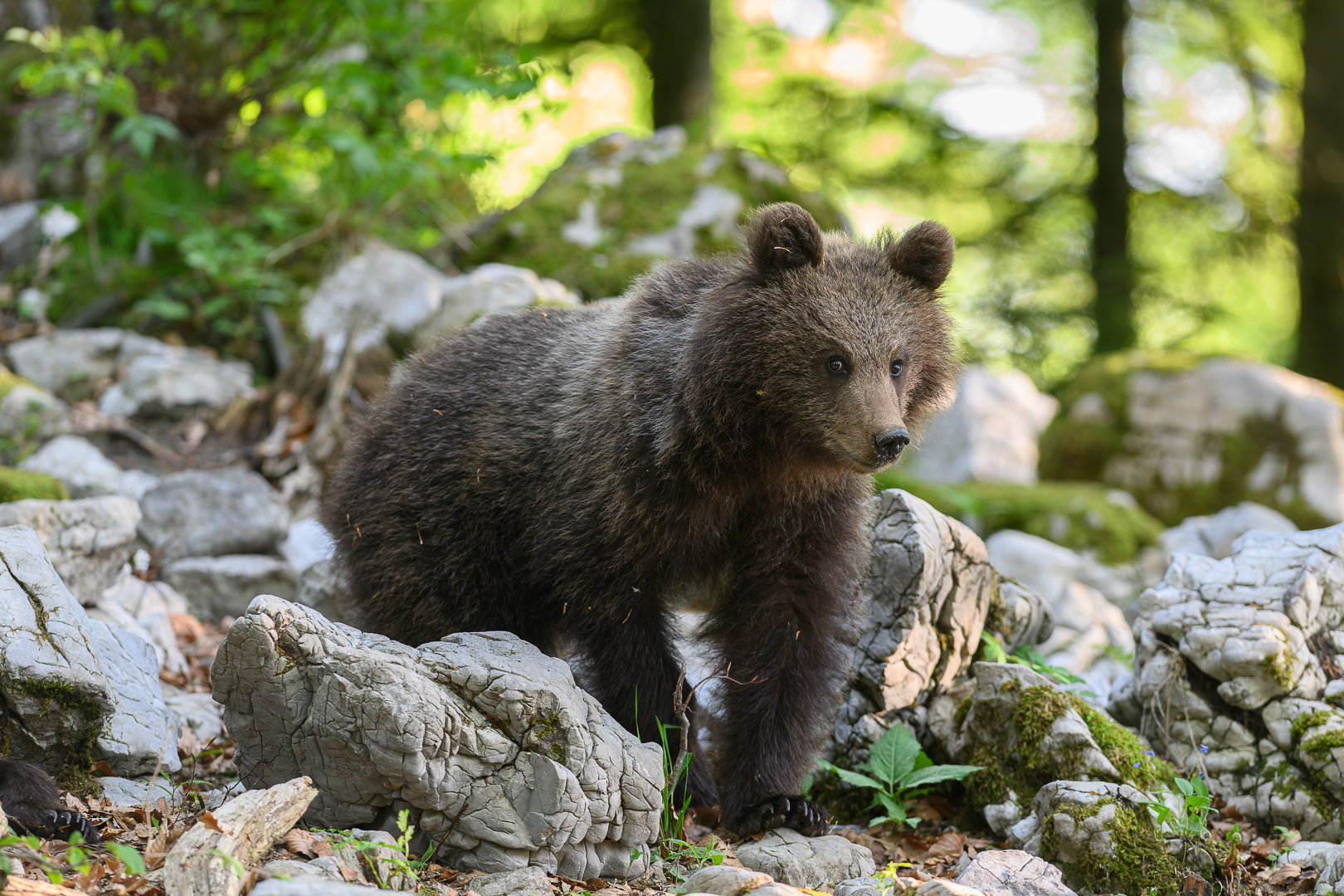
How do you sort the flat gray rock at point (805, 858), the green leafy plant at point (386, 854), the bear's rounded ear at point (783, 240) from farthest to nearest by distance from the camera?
the bear's rounded ear at point (783, 240), the flat gray rock at point (805, 858), the green leafy plant at point (386, 854)

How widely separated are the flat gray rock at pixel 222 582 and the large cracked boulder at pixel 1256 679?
4925 millimetres

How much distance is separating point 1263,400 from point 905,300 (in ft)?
28.4

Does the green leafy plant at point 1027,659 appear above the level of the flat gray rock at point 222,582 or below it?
above

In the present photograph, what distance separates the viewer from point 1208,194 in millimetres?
15531

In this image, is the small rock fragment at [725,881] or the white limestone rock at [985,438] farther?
the white limestone rock at [985,438]

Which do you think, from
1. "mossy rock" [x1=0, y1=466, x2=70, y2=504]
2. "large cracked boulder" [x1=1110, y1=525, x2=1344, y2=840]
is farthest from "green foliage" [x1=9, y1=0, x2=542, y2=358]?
"large cracked boulder" [x1=1110, y1=525, x2=1344, y2=840]

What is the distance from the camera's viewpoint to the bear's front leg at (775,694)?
4.43m

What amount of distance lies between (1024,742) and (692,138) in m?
8.55

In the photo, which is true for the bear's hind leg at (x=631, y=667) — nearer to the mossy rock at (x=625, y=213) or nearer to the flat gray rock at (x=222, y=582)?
the flat gray rock at (x=222, y=582)

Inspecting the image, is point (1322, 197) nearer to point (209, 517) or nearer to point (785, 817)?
point (785, 817)

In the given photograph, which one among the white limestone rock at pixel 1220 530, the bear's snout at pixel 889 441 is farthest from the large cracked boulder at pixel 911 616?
the white limestone rock at pixel 1220 530

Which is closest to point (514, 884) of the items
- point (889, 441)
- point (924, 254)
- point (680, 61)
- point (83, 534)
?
point (889, 441)

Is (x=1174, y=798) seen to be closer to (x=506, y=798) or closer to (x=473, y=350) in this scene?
(x=506, y=798)

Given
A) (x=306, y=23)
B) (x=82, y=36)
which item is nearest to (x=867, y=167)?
(x=306, y=23)
